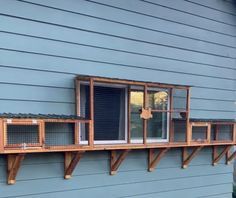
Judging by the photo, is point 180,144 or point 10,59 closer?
point 10,59

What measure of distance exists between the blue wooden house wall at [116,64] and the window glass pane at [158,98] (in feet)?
0.51

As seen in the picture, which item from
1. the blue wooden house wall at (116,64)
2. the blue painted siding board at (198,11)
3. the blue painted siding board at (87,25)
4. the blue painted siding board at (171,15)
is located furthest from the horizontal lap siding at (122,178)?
the blue painted siding board at (198,11)

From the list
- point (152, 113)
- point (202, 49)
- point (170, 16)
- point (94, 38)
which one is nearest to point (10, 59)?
point (94, 38)

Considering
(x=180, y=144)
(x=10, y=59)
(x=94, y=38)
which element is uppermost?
(x=94, y=38)

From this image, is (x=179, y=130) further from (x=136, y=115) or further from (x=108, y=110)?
(x=108, y=110)

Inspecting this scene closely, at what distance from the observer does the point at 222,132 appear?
3.84 metres

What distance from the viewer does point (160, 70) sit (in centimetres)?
331

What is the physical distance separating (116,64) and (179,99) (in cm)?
80

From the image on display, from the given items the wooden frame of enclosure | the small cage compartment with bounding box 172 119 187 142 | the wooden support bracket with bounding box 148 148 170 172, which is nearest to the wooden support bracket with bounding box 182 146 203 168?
the wooden frame of enclosure

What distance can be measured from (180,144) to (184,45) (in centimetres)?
107

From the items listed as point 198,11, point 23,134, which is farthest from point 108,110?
point 198,11

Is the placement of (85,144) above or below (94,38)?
below

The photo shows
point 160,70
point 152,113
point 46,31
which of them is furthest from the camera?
point 160,70

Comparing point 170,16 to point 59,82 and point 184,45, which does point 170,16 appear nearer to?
point 184,45
